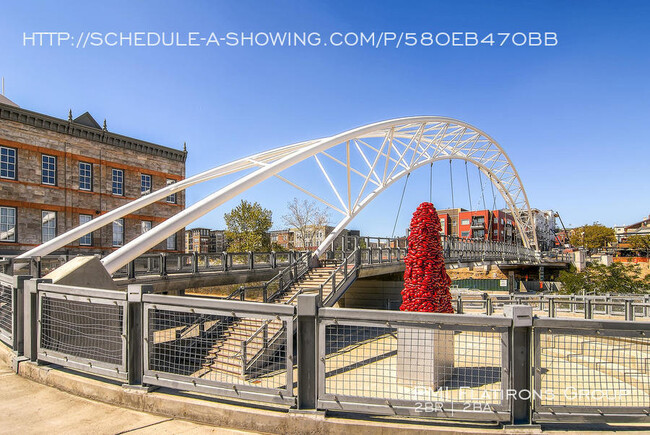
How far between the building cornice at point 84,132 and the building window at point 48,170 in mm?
2166

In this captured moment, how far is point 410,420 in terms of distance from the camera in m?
4.21

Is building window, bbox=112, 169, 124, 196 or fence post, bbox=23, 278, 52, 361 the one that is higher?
building window, bbox=112, 169, 124, 196

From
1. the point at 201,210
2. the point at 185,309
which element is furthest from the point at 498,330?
the point at 201,210

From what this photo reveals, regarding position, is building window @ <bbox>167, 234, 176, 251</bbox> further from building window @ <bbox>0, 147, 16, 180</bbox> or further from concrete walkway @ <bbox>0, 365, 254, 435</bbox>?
concrete walkway @ <bbox>0, 365, 254, 435</bbox>

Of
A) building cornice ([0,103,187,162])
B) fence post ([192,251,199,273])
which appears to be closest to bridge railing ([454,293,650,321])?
fence post ([192,251,199,273])

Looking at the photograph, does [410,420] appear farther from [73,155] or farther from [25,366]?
[73,155]

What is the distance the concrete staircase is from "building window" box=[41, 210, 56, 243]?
65.5 feet

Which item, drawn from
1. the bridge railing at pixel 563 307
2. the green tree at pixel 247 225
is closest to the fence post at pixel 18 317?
the bridge railing at pixel 563 307

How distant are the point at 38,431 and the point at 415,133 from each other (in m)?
38.0

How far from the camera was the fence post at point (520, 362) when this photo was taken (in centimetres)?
416

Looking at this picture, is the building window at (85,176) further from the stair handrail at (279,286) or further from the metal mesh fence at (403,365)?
the metal mesh fence at (403,365)

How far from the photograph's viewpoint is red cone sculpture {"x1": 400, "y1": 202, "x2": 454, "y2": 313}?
1366 cm

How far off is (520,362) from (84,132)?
117 feet

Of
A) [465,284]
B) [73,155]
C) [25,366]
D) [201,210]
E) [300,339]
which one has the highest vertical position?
[73,155]
